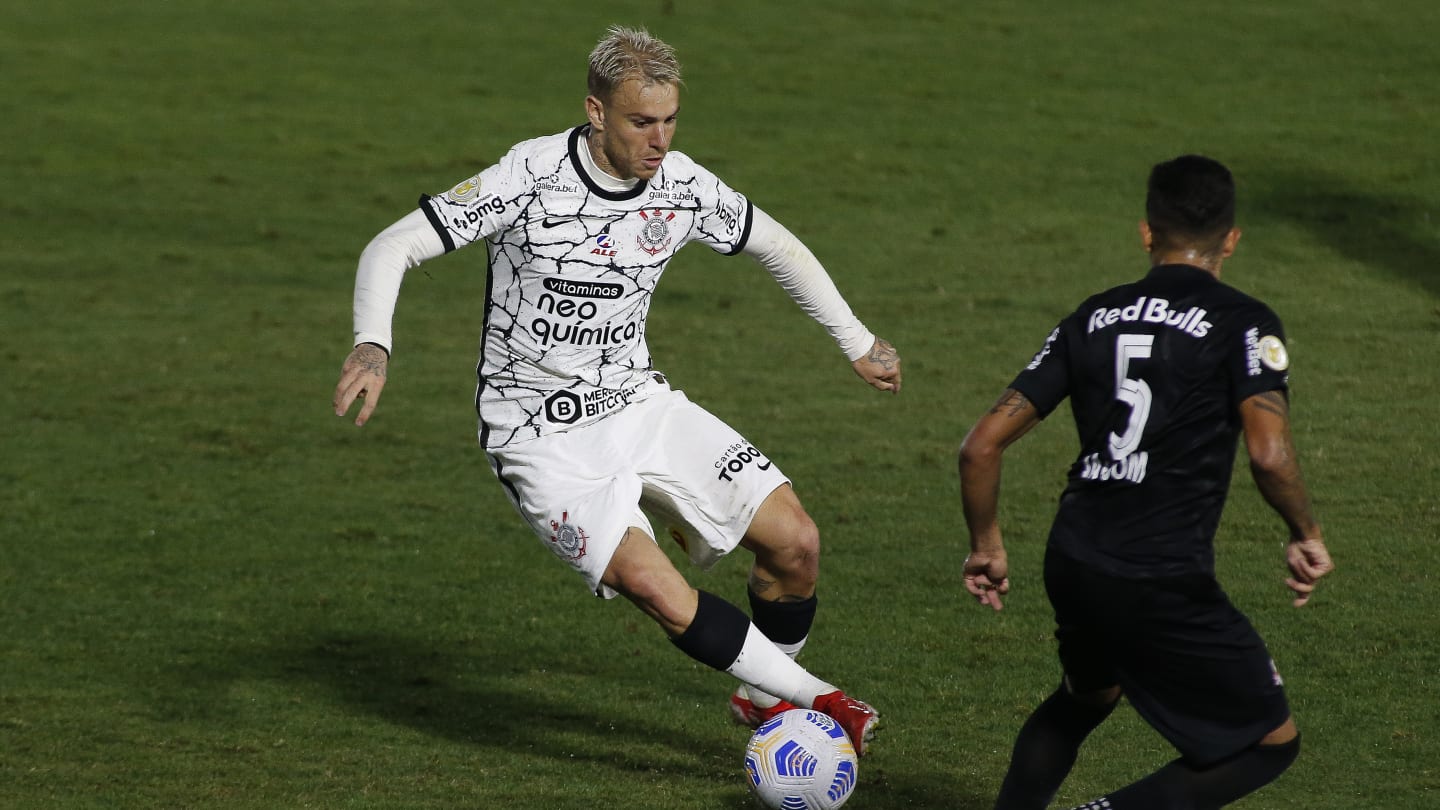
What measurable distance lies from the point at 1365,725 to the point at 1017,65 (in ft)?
48.7

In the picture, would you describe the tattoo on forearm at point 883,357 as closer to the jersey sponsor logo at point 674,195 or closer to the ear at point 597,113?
the jersey sponsor logo at point 674,195

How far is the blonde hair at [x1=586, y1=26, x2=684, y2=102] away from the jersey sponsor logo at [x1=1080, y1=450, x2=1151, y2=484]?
2.08 metres

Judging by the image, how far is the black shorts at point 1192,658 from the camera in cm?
420

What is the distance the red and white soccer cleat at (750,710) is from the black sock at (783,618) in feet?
0.81

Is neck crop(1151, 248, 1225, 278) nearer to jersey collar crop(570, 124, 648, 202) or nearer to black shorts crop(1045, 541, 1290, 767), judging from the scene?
black shorts crop(1045, 541, 1290, 767)

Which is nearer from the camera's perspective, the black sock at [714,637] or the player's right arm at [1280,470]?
the player's right arm at [1280,470]

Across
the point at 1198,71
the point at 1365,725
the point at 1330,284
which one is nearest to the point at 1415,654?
the point at 1365,725

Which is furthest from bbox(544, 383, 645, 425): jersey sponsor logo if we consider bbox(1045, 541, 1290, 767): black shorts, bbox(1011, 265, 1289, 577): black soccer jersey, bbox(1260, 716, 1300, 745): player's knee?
bbox(1260, 716, 1300, 745): player's knee

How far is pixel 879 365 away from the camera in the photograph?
6191mm

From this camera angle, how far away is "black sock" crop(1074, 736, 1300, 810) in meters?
4.25

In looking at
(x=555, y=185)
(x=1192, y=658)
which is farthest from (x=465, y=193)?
(x=1192, y=658)

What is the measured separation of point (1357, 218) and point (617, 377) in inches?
452

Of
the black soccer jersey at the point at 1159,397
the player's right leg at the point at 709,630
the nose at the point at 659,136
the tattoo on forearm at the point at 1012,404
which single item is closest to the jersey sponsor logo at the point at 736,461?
the player's right leg at the point at 709,630

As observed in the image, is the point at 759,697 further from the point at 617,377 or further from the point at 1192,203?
the point at 1192,203
